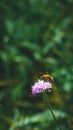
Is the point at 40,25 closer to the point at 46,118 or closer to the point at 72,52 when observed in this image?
the point at 72,52

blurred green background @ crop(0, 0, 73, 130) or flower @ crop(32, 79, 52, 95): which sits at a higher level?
blurred green background @ crop(0, 0, 73, 130)

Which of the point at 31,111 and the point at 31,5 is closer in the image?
the point at 31,111

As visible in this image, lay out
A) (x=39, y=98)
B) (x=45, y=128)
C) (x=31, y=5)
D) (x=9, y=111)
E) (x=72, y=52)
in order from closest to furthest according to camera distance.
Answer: (x=45, y=128)
(x=9, y=111)
(x=39, y=98)
(x=72, y=52)
(x=31, y=5)

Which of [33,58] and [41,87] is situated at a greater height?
[33,58]

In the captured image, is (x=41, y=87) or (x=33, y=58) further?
(x=33, y=58)

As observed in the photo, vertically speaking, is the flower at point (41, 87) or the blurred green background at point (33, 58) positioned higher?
the blurred green background at point (33, 58)

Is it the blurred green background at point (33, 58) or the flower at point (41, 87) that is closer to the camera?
the flower at point (41, 87)

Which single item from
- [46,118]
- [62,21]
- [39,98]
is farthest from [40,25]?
[46,118]

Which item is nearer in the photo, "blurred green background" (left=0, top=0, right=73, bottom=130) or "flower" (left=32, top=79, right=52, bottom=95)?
"flower" (left=32, top=79, right=52, bottom=95)
